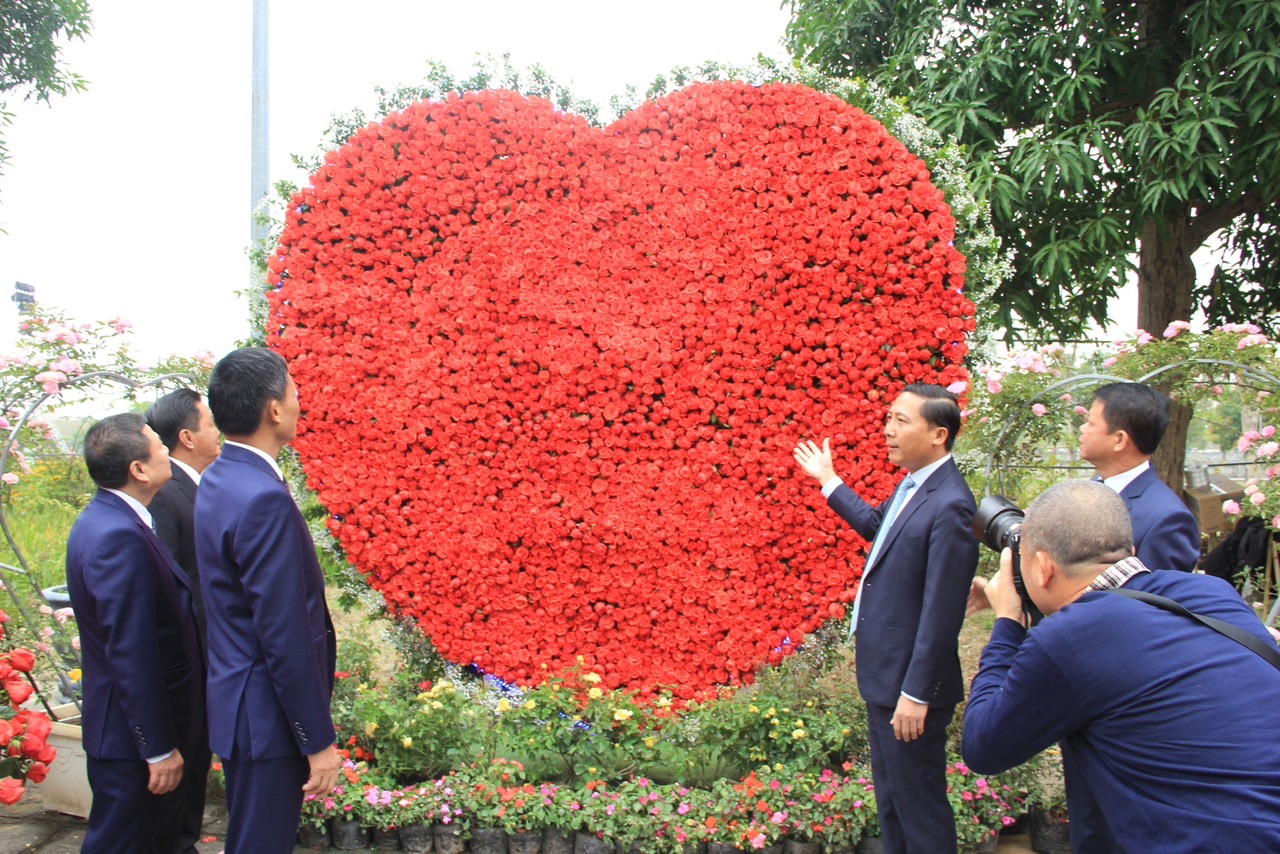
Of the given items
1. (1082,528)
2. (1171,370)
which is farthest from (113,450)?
(1171,370)

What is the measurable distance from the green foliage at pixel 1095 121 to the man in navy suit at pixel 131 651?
4585mm

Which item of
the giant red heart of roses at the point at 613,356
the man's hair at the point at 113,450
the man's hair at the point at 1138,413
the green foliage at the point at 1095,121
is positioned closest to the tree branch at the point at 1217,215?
the green foliage at the point at 1095,121

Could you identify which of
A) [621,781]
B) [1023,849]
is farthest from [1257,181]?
[621,781]

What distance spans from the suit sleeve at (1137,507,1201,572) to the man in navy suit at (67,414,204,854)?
2664 mm

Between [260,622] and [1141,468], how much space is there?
2385 mm

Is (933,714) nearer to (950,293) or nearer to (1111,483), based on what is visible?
(1111,483)

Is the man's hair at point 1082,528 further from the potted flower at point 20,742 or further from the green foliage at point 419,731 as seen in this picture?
the potted flower at point 20,742

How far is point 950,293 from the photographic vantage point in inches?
144

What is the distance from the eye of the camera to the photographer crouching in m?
1.38

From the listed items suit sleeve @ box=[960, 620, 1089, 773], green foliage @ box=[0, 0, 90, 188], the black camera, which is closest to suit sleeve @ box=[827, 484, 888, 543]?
the black camera

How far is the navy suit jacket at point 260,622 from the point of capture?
78.6 inches

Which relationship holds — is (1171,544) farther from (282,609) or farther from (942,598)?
(282,609)

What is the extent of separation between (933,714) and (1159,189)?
427 cm

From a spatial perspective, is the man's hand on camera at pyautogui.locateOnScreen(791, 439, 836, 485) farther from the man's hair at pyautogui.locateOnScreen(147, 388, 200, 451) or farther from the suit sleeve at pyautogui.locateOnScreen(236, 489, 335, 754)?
the man's hair at pyautogui.locateOnScreen(147, 388, 200, 451)
